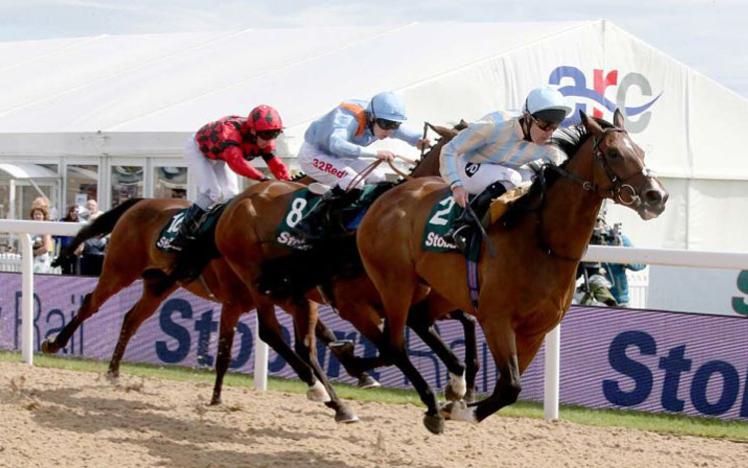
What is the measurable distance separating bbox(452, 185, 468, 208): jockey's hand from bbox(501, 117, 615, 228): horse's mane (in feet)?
0.77

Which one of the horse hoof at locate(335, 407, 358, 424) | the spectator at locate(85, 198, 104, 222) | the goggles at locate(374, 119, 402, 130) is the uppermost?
the goggles at locate(374, 119, 402, 130)

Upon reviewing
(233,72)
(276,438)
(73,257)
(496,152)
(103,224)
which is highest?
(233,72)

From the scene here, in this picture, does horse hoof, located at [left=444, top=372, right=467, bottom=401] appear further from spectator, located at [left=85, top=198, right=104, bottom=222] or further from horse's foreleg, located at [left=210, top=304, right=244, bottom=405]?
spectator, located at [left=85, top=198, right=104, bottom=222]

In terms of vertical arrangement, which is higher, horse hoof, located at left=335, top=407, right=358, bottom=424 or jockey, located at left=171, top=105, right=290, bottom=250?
jockey, located at left=171, top=105, right=290, bottom=250

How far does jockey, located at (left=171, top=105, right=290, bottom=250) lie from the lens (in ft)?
26.3

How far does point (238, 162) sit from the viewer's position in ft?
26.2

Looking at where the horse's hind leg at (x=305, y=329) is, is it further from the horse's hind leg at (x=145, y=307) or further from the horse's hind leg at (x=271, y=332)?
the horse's hind leg at (x=145, y=307)

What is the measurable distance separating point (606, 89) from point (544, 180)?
36.1 feet

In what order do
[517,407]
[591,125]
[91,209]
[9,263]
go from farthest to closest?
1. [91,209]
2. [9,263]
3. [517,407]
4. [591,125]

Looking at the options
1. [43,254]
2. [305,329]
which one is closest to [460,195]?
[305,329]

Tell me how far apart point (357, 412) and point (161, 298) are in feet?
5.84

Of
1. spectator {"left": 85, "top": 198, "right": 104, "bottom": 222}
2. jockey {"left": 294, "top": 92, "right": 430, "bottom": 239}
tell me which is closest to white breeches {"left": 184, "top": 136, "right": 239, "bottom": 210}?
jockey {"left": 294, "top": 92, "right": 430, "bottom": 239}

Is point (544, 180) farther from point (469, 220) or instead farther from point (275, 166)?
point (275, 166)

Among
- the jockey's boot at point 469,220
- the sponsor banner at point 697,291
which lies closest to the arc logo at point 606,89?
the sponsor banner at point 697,291
